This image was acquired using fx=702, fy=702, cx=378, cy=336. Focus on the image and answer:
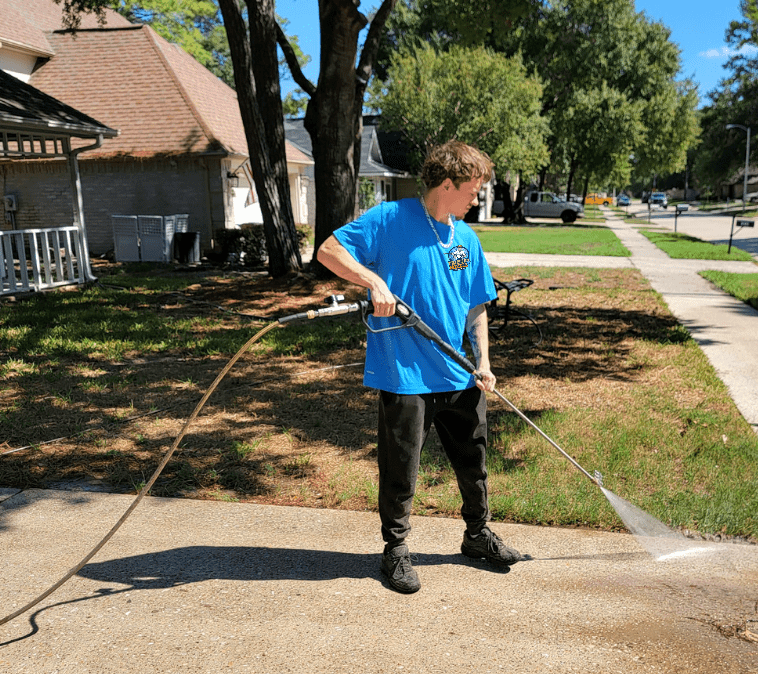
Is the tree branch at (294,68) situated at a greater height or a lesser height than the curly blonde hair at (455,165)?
greater

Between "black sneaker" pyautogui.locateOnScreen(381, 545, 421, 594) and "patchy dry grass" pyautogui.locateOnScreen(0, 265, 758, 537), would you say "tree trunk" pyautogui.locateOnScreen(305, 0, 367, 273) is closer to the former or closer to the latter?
"patchy dry grass" pyautogui.locateOnScreen(0, 265, 758, 537)

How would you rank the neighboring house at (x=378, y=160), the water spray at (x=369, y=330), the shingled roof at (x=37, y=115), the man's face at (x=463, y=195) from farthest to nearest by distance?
the neighboring house at (x=378, y=160) → the shingled roof at (x=37, y=115) → the man's face at (x=463, y=195) → the water spray at (x=369, y=330)

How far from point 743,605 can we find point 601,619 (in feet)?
2.16

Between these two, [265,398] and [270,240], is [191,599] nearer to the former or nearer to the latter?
[265,398]

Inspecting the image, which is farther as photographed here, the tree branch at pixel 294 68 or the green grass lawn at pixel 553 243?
the green grass lawn at pixel 553 243

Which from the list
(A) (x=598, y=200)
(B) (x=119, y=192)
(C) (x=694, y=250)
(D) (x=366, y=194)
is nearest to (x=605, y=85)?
(D) (x=366, y=194)

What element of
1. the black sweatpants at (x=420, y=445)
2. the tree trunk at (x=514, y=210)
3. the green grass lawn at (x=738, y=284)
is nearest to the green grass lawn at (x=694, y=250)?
the green grass lawn at (x=738, y=284)

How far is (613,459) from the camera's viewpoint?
15.3 feet

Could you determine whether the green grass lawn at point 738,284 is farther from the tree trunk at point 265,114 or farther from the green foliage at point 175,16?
the green foliage at point 175,16

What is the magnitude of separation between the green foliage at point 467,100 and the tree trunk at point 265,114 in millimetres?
19493

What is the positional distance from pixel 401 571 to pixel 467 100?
30804mm

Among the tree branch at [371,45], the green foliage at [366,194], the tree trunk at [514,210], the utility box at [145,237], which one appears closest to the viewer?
the tree branch at [371,45]

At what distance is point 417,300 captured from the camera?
3.04 metres

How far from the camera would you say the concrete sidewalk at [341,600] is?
2680mm
